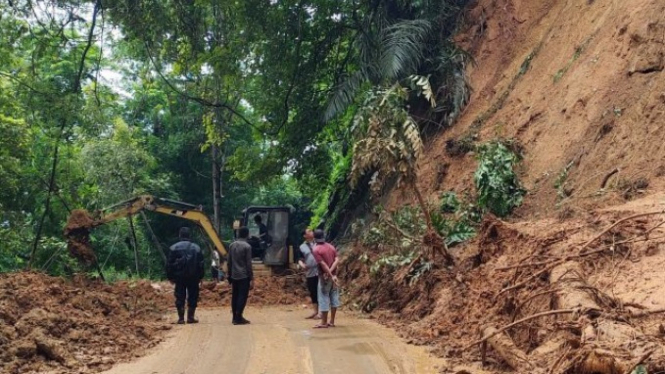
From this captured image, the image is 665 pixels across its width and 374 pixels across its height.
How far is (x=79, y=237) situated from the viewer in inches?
624

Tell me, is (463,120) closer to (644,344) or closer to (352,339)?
(352,339)

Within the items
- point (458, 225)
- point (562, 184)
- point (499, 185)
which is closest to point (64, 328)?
point (458, 225)

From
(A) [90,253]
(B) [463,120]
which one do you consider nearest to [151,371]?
(A) [90,253]

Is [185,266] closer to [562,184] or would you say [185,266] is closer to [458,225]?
[458,225]

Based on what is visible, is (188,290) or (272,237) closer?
(188,290)

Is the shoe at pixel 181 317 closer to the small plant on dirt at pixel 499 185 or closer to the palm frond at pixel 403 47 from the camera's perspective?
the small plant on dirt at pixel 499 185

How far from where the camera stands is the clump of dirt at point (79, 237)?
15652mm

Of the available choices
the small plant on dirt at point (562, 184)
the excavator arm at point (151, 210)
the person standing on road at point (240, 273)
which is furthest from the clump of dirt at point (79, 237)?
the small plant on dirt at point (562, 184)

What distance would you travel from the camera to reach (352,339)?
10492 mm

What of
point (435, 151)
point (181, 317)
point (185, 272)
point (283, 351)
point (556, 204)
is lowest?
point (283, 351)

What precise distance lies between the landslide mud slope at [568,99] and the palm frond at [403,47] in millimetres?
1782

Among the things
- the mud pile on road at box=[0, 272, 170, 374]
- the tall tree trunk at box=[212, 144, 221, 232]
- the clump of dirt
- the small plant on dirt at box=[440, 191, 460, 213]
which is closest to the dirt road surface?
A: the mud pile on road at box=[0, 272, 170, 374]

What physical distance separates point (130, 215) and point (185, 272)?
4.67m

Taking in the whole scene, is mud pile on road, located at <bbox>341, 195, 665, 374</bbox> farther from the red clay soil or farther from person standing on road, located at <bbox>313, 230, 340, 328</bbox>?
the red clay soil
